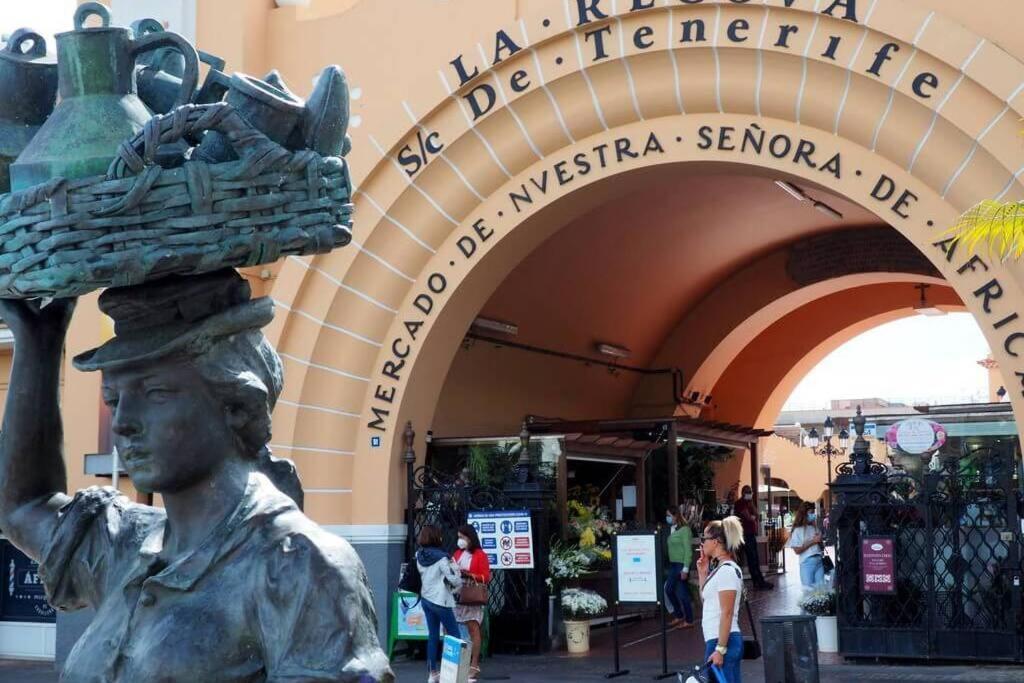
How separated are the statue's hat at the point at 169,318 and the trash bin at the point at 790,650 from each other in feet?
29.3

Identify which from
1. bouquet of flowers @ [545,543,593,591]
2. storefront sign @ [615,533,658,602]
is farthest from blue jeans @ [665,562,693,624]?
storefront sign @ [615,533,658,602]

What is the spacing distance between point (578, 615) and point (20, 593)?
285 inches

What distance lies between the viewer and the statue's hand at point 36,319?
10.2ft

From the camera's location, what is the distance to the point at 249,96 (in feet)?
9.06

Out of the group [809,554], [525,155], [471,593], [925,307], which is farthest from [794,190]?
[471,593]

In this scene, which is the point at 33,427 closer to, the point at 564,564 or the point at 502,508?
the point at 502,508

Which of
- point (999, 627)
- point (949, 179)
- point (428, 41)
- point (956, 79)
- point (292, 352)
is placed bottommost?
point (999, 627)

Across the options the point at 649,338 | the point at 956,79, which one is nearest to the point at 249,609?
the point at 956,79

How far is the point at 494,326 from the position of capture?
19.2 metres

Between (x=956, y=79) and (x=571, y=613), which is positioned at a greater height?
(x=956, y=79)

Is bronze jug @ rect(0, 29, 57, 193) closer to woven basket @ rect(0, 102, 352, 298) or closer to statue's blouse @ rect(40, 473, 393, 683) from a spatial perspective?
woven basket @ rect(0, 102, 352, 298)

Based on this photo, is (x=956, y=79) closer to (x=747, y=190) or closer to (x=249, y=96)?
(x=747, y=190)

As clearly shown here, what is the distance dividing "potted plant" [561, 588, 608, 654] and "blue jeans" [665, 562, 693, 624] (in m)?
2.52

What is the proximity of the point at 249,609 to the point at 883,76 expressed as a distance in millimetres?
11323
